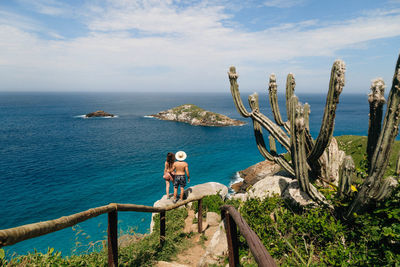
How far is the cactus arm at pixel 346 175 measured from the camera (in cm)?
533

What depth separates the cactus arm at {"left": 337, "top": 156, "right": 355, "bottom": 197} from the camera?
17.5 feet

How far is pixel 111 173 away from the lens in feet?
93.3

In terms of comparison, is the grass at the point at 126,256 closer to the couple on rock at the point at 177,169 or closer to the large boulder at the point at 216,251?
the large boulder at the point at 216,251

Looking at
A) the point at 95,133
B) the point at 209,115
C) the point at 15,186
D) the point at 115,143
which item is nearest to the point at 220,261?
the point at 15,186

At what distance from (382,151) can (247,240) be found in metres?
4.05

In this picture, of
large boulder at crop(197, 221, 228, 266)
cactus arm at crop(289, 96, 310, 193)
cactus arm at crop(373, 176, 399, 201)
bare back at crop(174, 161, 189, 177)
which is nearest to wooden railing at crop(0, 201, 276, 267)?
large boulder at crop(197, 221, 228, 266)

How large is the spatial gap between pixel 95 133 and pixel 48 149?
1373 cm

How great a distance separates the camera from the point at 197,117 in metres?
69.2

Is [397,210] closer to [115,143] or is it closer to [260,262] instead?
[260,262]

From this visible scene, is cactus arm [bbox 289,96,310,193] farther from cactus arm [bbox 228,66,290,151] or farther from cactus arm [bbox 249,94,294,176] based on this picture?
cactus arm [bbox 249,94,294,176]

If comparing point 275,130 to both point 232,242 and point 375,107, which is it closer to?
point 375,107

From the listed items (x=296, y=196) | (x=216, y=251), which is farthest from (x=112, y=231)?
(x=296, y=196)

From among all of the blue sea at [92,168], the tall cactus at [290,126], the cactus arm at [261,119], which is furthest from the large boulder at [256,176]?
the cactus arm at [261,119]

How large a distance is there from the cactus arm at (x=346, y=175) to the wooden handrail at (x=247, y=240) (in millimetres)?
3813
